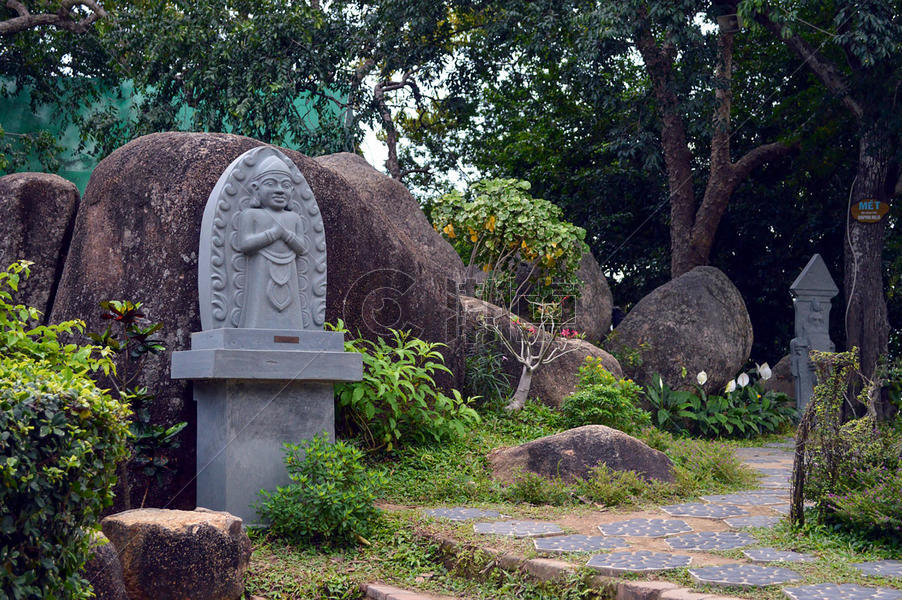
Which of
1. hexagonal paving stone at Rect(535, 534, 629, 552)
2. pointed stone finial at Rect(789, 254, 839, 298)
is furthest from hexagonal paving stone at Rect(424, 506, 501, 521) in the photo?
pointed stone finial at Rect(789, 254, 839, 298)

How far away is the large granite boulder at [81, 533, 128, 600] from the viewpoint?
3547mm

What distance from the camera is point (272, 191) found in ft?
19.0

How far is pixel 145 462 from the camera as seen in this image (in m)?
5.70

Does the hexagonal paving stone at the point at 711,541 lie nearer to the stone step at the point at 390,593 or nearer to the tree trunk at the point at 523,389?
the stone step at the point at 390,593

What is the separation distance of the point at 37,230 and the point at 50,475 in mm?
4677

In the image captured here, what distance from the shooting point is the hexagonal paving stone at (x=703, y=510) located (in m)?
5.69

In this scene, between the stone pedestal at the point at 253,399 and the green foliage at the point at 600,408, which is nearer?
the stone pedestal at the point at 253,399

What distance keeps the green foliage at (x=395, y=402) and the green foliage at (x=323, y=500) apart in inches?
44.8

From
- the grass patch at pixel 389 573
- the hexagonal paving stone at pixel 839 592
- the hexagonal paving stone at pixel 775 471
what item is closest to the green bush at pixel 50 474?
the grass patch at pixel 389 573

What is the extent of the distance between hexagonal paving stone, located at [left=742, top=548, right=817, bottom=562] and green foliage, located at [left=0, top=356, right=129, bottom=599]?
3.25m

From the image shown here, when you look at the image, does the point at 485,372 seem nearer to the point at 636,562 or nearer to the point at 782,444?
the point at 782,444

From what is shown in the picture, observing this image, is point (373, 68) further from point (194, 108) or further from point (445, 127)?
point (445, 127)

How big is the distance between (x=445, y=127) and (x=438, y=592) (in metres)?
14.8

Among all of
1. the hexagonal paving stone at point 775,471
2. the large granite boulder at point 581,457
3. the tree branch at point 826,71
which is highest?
the tree branch at point 826,71
